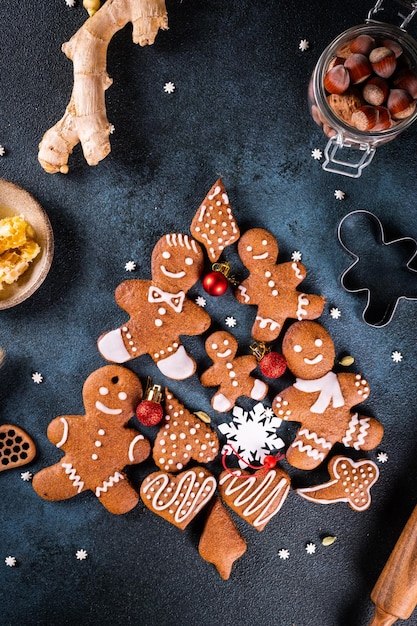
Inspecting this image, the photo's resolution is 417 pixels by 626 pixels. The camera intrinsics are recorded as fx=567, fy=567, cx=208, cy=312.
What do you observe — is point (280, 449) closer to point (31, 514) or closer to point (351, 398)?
point (351, 398)

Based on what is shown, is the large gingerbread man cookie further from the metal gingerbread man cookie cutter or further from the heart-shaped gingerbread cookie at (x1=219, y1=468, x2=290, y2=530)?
the metal gingerbread man cookie cutter

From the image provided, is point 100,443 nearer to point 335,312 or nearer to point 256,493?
point 256,493

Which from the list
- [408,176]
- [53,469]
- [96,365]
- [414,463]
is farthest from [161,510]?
[408,176]

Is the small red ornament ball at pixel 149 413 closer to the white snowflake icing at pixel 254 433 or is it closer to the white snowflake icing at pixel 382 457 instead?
the white snowflake icing at pixel 254 433

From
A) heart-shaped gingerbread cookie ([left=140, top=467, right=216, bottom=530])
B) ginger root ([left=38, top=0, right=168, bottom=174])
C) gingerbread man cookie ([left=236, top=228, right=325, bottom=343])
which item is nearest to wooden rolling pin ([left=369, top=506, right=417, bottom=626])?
heart-shaped gingerbread cookie ([left=140, top=467, right=216, bottom=530])

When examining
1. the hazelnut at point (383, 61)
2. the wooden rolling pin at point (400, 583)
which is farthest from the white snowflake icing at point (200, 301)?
the wooden rolling pin at point (400, 583)

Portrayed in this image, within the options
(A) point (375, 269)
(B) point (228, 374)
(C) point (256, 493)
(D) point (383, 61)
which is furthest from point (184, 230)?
(C) point (256, 493)

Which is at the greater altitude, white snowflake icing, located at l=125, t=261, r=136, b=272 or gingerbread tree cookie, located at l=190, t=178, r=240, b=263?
gingerbread tree cookie, located at l=190, t=178, r=240, b=263
